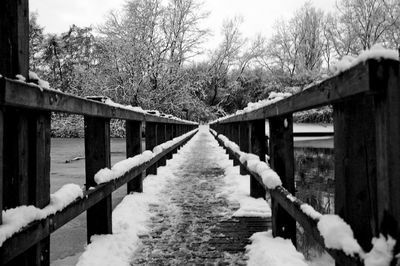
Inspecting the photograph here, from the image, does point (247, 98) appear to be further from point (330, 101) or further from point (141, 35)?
point (330, 101)

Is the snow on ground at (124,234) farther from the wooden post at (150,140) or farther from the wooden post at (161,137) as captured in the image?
the wooden post at (161,137)

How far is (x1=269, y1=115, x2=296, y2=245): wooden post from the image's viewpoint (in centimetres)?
267

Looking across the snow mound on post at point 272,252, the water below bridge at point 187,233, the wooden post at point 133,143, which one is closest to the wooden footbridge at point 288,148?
the snow mound on post at point 272,252

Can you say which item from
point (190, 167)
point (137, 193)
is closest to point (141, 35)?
point (190, 167)

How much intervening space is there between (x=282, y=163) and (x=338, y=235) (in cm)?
128

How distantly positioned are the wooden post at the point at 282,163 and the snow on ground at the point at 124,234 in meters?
1.17

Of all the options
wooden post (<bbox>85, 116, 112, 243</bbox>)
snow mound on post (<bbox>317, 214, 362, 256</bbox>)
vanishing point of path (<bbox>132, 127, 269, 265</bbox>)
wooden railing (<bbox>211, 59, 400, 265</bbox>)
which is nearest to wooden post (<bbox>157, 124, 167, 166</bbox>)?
vanishing point of path (<bbox>132, 127, 269, 265</bbox>)

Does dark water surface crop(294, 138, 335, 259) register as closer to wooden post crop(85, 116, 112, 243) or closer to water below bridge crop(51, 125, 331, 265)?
water below bridge crop(51, 125, 331, 265)

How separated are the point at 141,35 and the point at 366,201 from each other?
21.6m

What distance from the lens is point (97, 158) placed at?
2887 millimetres

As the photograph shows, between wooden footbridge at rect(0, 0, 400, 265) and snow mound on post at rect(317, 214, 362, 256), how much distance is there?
0.08 feet

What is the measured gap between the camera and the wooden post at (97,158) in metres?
2.88

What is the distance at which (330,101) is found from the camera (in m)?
1.55

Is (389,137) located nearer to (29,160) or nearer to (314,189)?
(29,160)
